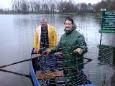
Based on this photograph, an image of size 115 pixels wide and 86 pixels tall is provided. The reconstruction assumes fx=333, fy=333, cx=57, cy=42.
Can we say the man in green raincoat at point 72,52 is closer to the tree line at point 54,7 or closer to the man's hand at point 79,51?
the man's hand at point 79,51

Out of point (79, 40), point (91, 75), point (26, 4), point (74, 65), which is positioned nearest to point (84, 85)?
point (74, 65)

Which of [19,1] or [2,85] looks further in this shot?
[19,1]

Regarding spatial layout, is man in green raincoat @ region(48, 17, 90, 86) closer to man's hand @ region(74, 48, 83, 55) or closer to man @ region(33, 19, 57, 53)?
man's hand @ region(74, 48, 83, 55)

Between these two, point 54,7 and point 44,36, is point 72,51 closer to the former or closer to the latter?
point 44,36

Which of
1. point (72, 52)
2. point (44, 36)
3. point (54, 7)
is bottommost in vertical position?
point (54, 7)

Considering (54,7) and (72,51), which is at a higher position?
(72,51)

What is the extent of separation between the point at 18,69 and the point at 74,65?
5773 mm

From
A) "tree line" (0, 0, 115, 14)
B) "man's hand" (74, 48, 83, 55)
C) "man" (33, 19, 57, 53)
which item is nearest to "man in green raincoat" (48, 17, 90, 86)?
"man's hand" (74, 48, 83, 55)

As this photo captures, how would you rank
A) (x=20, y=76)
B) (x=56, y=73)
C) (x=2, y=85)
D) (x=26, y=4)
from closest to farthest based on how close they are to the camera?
(x=56, y=73) < (x=2, y=85) < (x=20, y=76) < (x=26, y=4)

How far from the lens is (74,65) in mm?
7105

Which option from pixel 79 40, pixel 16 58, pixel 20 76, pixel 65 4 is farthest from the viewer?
pixel 65 4

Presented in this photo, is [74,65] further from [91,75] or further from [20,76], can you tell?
[20,76]

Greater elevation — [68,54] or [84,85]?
[68,54]

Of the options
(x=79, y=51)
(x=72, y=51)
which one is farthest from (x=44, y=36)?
(x=79, y=51)
